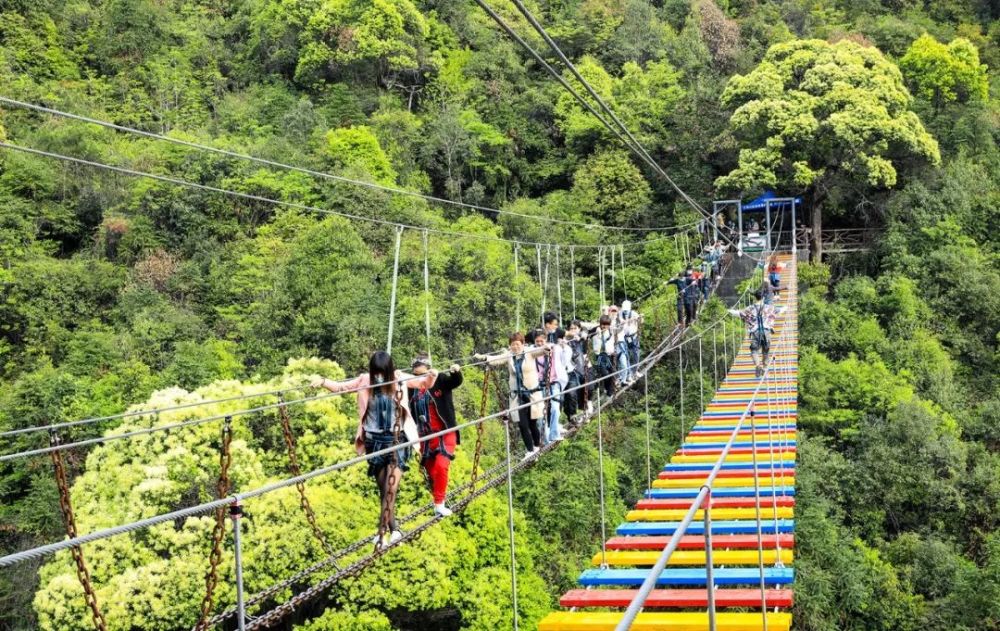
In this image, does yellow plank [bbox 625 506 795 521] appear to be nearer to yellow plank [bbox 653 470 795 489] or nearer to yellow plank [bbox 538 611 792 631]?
yellow plank [bbox 653 470 795 489]

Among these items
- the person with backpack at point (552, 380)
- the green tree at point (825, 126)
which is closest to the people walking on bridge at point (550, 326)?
the person with backpack at point (552, 380)

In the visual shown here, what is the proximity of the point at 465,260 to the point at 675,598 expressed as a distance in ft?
45.2

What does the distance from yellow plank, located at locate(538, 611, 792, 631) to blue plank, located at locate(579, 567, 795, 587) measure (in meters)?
0.37

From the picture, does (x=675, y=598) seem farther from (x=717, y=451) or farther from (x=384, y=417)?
(x=717, y=451)

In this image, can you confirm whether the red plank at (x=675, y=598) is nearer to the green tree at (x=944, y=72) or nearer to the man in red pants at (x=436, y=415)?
the man in red pants at (x=436, y=415)

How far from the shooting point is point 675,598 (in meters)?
4.59

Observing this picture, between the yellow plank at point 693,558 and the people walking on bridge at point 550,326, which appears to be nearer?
the yellow plank at point 693,558

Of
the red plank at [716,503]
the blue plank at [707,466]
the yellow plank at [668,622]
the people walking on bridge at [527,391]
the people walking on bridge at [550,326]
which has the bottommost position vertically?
the yellow plank at [668,622]

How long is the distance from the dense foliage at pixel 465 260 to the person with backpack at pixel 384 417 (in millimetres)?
8038

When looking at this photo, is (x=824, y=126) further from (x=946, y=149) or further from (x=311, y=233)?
(x=311, y=233)

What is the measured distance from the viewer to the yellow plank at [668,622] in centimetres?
423

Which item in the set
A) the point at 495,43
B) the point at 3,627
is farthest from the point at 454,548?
the point at 495,43

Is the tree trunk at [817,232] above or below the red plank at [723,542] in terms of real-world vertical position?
above

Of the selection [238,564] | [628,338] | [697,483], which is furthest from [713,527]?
[238,564]
